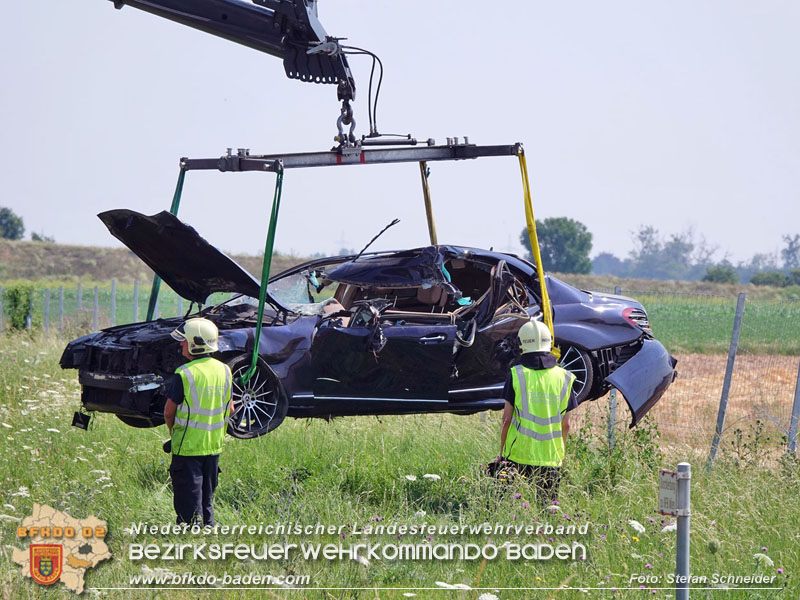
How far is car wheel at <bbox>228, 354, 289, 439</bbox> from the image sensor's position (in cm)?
791

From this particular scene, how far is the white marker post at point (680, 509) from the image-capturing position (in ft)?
15.3

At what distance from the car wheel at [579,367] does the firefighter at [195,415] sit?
3.55 m

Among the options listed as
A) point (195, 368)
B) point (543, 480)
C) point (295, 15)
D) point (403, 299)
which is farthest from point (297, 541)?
point (295, 15)

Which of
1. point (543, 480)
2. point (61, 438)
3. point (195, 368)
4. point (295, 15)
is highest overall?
point (295, 15)

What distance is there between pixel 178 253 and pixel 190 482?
83.9 inches

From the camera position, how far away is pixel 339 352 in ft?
26.8

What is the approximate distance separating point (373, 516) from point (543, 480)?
1394 mm

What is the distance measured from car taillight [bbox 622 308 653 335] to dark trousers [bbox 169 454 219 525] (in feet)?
14.5

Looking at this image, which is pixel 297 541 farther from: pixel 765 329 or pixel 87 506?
pixel 765 329

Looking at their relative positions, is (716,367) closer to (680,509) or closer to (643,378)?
(643,378)

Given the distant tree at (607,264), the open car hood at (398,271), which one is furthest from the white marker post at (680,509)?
the distant tree at (607,264)

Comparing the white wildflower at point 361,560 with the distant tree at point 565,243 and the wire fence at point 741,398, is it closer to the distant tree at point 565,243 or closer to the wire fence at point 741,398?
the wire fence at point 741,398

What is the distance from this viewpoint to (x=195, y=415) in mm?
6652

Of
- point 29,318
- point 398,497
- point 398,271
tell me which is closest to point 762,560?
point 398,497
